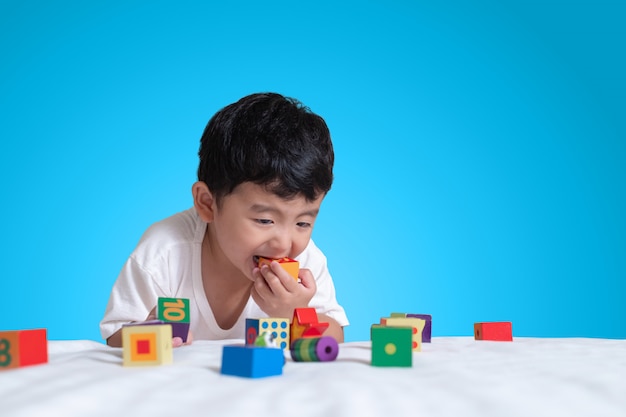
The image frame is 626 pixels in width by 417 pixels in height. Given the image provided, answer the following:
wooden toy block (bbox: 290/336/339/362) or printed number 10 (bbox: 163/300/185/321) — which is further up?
printed number 10 (bbox: 163/300/185/321)

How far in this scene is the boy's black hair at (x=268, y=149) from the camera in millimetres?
1429

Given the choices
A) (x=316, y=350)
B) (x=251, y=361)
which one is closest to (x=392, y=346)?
(x=316, y=350)

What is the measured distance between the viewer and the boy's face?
55.6 inches

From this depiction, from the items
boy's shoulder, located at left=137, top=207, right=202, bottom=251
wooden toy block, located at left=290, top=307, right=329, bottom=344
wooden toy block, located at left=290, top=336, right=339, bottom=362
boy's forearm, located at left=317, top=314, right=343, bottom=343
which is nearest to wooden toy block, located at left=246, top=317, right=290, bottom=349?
wooden toy block, located at left=290, top=307, right=329, bottom=344

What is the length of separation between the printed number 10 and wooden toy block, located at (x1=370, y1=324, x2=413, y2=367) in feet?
1.35

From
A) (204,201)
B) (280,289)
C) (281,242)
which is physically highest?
(204,201)

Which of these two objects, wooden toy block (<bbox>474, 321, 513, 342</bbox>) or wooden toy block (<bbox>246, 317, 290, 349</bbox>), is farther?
wooden toy block (<bbox>474, 321, 513, 342</bbox>)

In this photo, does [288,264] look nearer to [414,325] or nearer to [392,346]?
[414,325]

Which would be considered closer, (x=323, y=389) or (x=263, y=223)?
(x=323, y=389)

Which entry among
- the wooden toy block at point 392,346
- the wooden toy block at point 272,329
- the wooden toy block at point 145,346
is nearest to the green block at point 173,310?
the wooden toy block at point 272,329

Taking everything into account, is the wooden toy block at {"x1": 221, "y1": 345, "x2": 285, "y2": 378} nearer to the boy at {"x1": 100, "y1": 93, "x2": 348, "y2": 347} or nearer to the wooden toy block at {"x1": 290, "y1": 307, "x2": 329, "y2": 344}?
the wooden toy block at {"x1": 290, "y1": 307, "x2": 329, "y2": 344}

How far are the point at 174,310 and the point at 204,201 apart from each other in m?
0.47

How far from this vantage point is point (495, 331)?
138 centimetres

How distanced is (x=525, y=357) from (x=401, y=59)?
232cm
